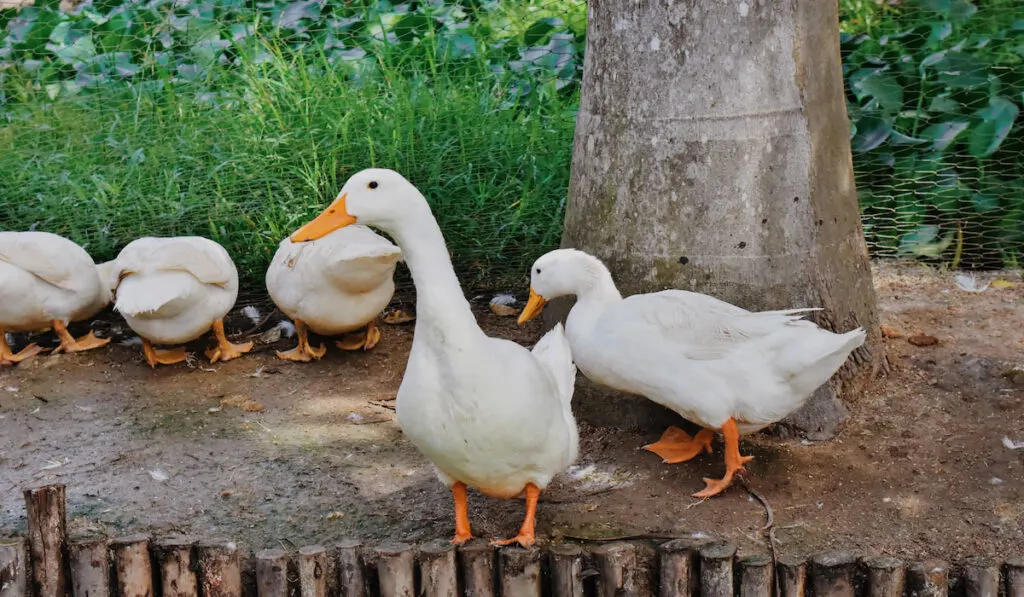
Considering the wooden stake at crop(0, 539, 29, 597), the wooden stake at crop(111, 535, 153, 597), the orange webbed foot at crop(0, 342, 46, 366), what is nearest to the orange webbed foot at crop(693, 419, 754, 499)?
the wooden stake at crop(111, 535, 153, 597)

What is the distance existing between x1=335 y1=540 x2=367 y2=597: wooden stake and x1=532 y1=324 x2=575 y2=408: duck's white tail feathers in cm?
88

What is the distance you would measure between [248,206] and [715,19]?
9.81 ft

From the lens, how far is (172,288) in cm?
505

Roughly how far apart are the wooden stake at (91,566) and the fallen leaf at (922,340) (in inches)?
138

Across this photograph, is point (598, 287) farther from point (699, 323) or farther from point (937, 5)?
point (937, 5)

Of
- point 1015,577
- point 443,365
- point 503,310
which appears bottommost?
point 503,310

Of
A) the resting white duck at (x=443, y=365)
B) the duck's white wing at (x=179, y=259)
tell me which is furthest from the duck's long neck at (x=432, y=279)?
the duck's white wing at (x=179, y=259)

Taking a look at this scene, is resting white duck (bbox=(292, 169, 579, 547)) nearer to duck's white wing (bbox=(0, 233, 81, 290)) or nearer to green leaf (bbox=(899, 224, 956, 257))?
duck's white wing (bbox=(0, 233, 81, 290))

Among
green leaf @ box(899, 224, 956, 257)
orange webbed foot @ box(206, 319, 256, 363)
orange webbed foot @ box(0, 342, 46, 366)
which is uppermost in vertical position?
orange webbed foot @ box(0, 342, 46, 366)

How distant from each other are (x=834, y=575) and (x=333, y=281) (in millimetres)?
2801

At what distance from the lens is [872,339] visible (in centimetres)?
455

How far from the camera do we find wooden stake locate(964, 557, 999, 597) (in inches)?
118

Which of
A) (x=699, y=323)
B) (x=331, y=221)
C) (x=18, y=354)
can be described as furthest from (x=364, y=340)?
(x=331, y=221)

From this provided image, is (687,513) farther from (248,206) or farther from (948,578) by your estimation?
(248,206)
